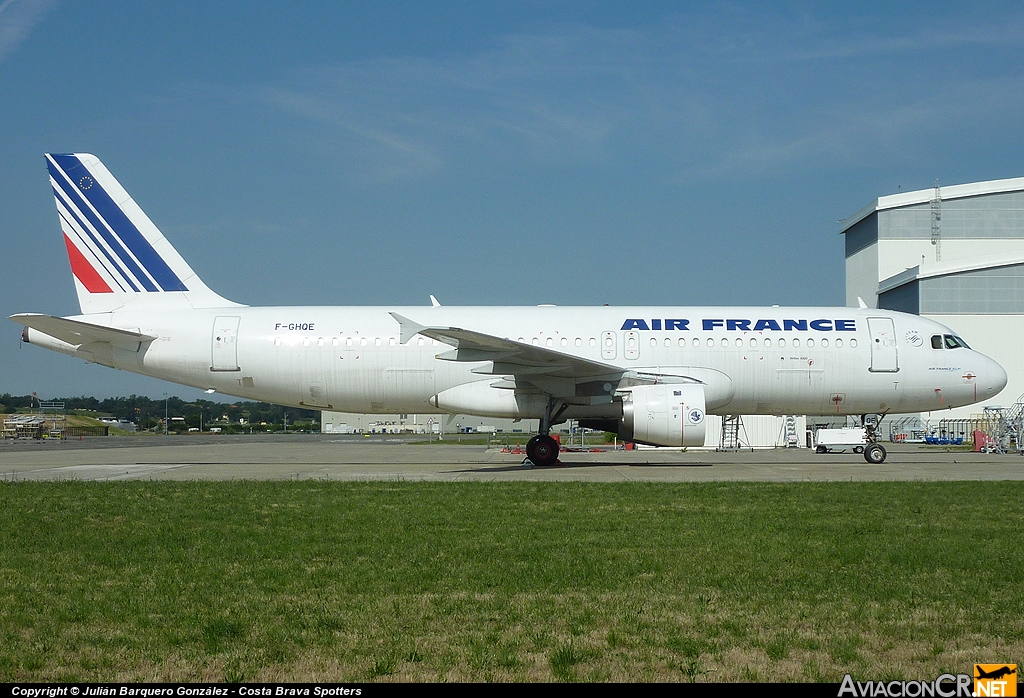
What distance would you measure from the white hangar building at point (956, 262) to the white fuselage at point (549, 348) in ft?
117

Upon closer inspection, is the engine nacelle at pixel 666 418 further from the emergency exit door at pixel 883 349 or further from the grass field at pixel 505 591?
the grass field at pixel 505 591

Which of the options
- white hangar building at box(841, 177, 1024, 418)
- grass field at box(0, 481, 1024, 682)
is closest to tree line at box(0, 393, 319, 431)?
white hangar building at box(841, 177, 1024, 418)

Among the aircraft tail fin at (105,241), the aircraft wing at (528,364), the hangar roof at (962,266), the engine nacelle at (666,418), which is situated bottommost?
the engine nacelle at (666,418)

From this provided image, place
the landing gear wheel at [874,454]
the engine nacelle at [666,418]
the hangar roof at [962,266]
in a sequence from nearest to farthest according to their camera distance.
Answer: the engine nacelle at [666,418]
the landing gear wheel at [874,454]
the hangar roof at [962,266]

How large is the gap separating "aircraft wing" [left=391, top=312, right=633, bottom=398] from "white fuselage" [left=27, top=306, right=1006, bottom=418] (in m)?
0.62

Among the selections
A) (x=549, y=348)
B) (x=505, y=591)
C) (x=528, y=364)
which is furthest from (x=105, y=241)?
(x=505, y=591)

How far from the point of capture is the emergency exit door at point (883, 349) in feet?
71.6

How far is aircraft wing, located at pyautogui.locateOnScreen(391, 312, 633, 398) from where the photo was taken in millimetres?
18953

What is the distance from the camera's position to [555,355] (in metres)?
19.1

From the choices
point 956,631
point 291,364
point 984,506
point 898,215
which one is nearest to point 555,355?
point 291,364

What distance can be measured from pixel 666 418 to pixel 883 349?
6418mm

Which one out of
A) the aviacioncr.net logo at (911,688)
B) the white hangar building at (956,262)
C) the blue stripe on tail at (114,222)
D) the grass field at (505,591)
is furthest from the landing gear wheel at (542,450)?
the white hangar building at (956,262)

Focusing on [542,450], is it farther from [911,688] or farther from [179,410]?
[179,410]

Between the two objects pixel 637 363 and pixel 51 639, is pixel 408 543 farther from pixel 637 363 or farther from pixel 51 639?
pixel 637 363
